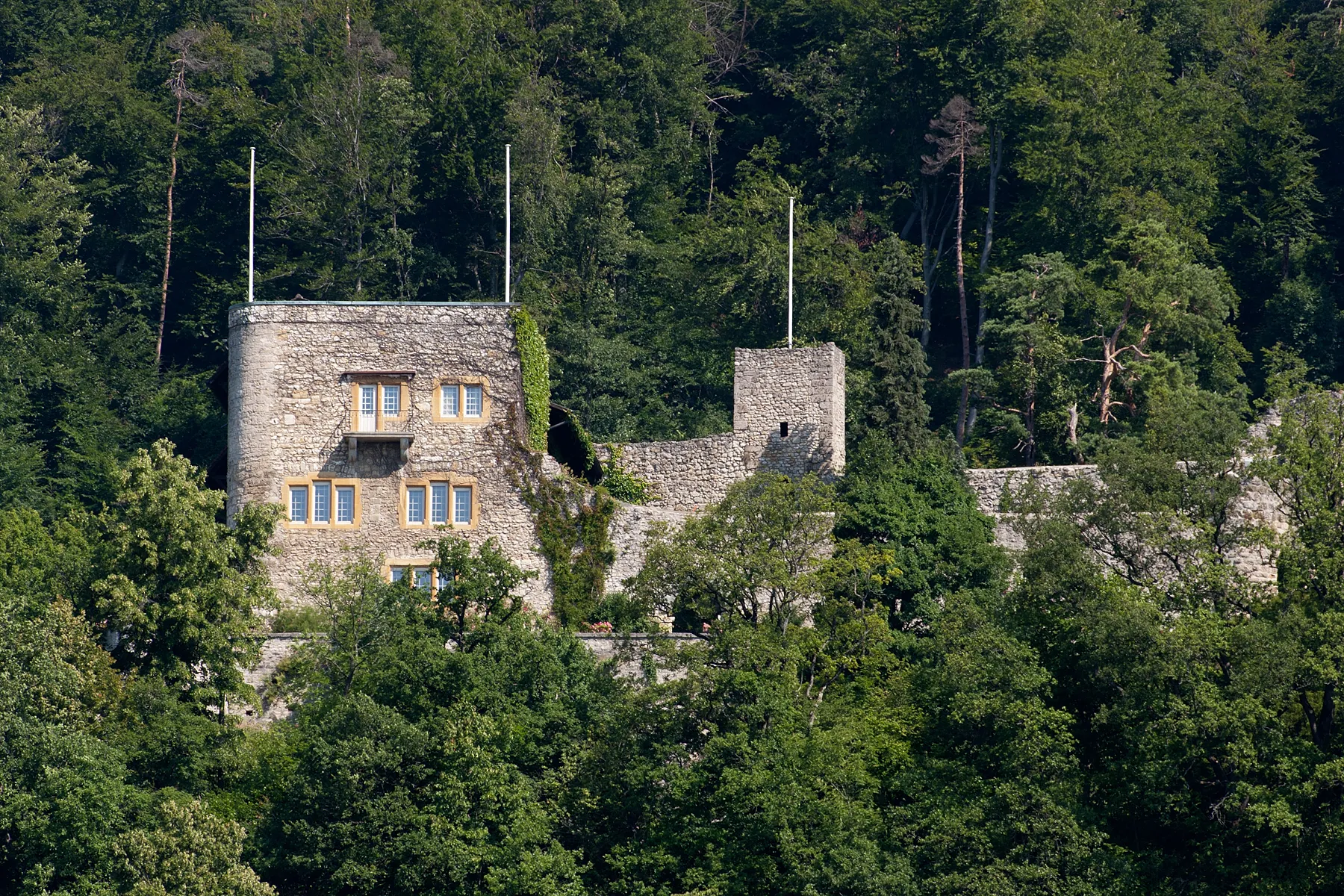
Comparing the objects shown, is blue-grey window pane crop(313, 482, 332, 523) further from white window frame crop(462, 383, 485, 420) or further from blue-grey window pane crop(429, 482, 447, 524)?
white window frame crop(462, 383, 485, 420)

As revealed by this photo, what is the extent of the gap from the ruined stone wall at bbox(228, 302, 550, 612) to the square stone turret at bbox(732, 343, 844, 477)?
5550mm

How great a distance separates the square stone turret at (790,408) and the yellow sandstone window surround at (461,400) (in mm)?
5829

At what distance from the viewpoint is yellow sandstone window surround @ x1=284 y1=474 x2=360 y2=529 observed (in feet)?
181

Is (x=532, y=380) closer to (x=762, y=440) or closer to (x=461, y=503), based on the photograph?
(x=461, y=503)

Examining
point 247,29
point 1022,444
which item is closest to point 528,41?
point 247,29

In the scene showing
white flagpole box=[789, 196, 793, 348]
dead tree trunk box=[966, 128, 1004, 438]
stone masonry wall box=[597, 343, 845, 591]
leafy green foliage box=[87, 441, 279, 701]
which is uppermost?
dead tree trunk box=[966, 128, 1004, 438]

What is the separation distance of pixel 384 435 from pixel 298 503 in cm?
229

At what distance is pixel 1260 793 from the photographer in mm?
43938

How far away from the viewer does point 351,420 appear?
182ft

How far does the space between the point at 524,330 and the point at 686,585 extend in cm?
930

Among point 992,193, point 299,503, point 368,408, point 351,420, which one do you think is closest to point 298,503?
point 299,503

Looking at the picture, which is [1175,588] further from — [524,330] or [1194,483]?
[524,330]

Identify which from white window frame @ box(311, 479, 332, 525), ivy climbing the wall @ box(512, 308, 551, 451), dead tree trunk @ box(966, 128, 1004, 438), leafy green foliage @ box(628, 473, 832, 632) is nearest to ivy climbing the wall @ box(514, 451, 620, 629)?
ivy climbing the wall @ box(512, 308, 551, 451)

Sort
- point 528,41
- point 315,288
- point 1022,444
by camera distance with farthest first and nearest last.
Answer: point 528,41 < point 315,288 < point 1022,444
